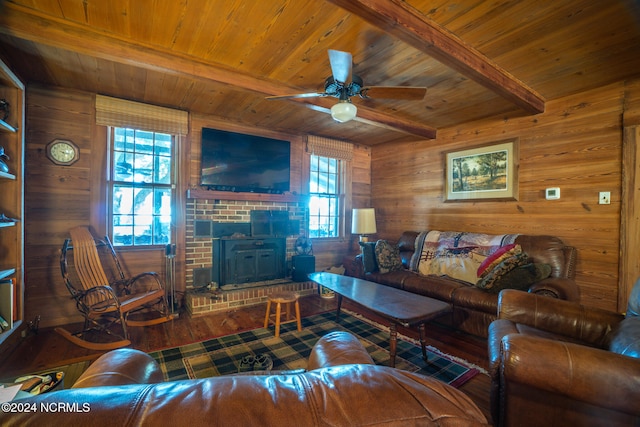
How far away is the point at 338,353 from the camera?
41.1 inches

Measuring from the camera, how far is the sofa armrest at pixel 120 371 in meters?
0.90

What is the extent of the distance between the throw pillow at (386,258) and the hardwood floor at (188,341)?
2.02 feet

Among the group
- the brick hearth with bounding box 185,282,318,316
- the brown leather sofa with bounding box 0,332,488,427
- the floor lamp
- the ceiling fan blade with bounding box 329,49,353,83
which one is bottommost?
the brick hearth with bounding box 185,282,318,316

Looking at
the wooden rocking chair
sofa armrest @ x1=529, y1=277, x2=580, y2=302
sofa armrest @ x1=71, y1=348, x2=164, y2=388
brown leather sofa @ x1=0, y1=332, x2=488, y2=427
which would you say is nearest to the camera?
brown leather sofa @ x1=0, y1=332, x2=488, y2=427

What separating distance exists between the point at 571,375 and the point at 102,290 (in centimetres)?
344

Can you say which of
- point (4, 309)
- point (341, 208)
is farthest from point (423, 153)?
point (4, 309)

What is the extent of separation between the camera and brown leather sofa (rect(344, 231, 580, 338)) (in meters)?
2.42

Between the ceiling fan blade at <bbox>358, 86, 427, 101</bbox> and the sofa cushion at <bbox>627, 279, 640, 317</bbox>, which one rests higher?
the ceiling fan blade at <bbox>358, 86, 427, 101</bbox>

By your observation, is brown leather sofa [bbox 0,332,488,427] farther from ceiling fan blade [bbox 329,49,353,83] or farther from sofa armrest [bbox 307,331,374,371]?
ceiling fan blade [bbox 329,49,353,83]

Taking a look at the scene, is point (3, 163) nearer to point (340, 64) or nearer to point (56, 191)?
point (56, 191)

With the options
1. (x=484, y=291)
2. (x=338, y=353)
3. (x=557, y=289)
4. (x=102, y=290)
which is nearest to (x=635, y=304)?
(x=557, y=289)

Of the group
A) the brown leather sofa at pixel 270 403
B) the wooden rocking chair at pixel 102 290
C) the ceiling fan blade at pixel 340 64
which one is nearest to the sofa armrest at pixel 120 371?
the brown leather sofa at pixel 270 403

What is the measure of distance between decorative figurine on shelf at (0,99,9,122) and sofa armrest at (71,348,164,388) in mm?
2628

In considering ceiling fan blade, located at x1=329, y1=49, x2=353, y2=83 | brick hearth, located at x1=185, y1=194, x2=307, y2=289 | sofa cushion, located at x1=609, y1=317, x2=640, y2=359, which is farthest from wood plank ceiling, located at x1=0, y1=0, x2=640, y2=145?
sofa cushion, located at x1=609, y1=317, x2=640, y2=359
